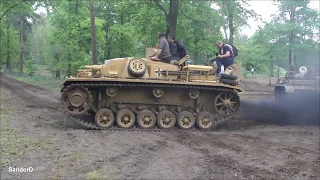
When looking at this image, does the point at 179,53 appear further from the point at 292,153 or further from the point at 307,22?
the point at 307,22

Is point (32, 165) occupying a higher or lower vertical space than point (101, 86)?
lower

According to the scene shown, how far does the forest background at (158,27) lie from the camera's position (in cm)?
2212

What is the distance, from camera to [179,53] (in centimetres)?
1318

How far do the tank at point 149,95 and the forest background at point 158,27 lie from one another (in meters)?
7.60

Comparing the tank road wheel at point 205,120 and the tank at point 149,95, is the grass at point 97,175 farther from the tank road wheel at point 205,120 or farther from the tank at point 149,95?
the tank road wheel at point 205,120

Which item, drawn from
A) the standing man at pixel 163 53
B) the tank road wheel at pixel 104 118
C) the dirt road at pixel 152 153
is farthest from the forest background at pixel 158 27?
the dirt road at pixel 152 153

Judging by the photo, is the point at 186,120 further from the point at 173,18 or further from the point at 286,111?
the point at 173,18

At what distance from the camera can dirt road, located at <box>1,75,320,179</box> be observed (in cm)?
673

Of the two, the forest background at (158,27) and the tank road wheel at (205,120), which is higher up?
the forest background at (158,27)

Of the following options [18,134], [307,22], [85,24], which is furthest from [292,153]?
[307,22]

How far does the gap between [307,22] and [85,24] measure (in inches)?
824

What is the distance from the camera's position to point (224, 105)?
40.5 feet

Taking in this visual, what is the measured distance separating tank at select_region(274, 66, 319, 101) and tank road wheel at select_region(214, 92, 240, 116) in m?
5.55

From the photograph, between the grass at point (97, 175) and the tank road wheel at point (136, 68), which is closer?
the grass at point (97, 175)
